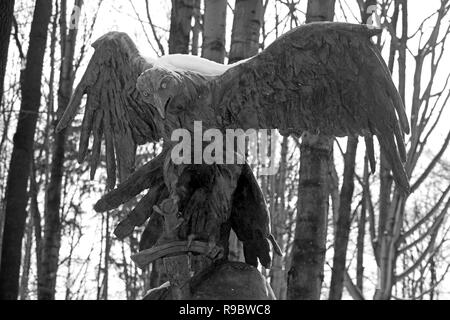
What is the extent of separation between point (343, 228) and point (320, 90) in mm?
5467

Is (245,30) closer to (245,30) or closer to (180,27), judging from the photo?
(245,30)

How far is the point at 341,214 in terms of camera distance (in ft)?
32.6

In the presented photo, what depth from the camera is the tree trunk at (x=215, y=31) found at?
7.61 metres

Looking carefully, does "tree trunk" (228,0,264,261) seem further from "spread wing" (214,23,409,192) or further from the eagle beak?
the eagle beak

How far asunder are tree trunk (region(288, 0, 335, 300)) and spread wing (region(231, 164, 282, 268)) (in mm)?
2390

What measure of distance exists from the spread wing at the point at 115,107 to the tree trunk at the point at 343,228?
4799mm

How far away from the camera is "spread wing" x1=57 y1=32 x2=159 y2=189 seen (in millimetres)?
5066

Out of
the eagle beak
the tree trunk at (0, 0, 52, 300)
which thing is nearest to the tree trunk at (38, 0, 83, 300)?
the tree trunk at (0, 0, 52, 300)

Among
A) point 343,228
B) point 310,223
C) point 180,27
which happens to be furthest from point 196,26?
point 310,223

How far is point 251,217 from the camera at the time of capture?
4.95m

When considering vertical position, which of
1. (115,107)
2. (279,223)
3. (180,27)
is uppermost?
(180,27)

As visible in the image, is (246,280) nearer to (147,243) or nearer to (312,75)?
(147,243)
